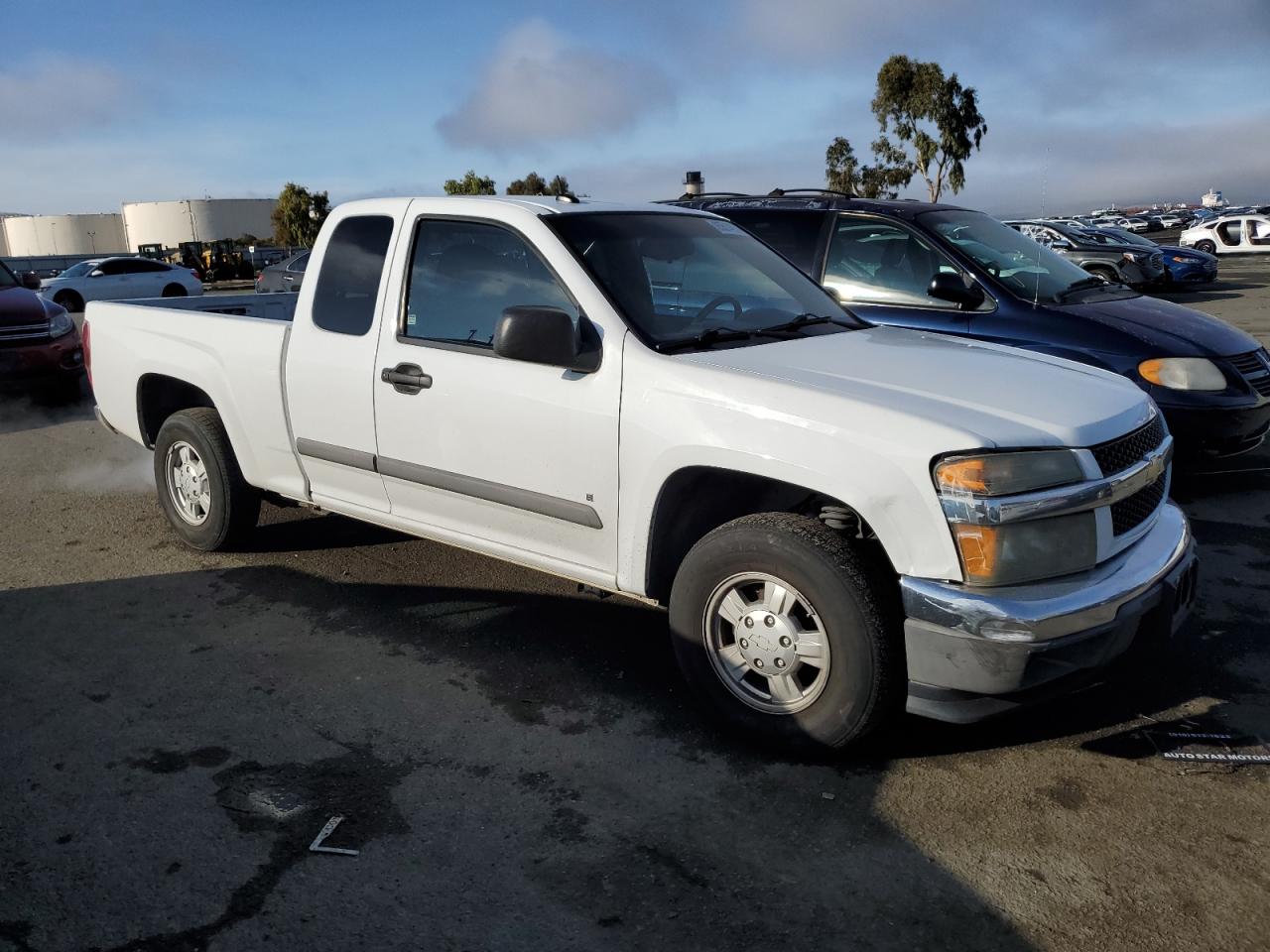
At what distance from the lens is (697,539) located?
12.8 feet

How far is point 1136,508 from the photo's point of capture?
11.7 ft

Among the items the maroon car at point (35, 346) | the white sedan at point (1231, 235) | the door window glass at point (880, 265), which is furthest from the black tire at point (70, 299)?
the white sedan at point (1231, 235)

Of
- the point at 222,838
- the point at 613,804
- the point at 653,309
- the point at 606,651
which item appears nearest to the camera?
the point at 222,838

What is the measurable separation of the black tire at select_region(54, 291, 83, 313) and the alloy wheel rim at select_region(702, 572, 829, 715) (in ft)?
77.0

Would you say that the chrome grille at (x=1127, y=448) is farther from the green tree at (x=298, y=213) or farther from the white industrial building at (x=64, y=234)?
the white industrial building at (x=64, y=234)

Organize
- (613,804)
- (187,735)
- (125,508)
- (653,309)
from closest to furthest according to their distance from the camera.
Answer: (613,804) → (187,735) → (653,309) → (125,508)

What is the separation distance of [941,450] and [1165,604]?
101cm

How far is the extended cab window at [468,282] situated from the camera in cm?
414

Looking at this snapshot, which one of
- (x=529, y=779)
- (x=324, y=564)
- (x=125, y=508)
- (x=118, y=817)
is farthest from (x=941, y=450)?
(x=125, y=508)

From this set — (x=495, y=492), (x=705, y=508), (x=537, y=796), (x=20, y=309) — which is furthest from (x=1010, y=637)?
(x=20, y=309)

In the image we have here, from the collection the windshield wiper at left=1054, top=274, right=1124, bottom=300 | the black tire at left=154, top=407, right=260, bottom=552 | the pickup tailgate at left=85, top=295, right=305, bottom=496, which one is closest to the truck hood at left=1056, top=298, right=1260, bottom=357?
the windshield wiper at left=1054, top=274, right=1124, bottom=300

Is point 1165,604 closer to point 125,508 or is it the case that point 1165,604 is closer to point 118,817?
point 118,817

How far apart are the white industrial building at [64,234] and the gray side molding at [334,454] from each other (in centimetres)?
10965

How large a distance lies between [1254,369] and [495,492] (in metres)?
4.86
